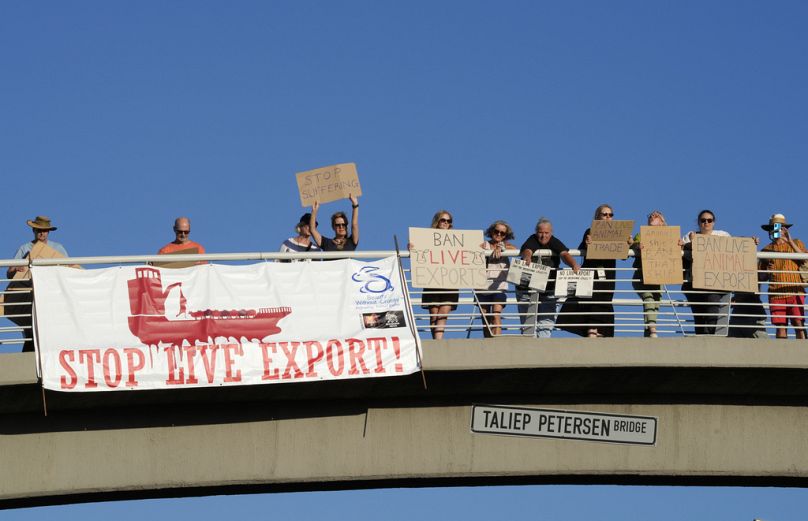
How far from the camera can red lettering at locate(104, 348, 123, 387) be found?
14250 mm

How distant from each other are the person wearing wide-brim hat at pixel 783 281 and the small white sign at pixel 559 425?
2003 mm

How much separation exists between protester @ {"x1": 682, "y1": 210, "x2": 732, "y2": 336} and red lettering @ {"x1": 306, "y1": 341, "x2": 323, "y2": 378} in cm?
440

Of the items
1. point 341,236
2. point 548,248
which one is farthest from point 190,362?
point 548,248

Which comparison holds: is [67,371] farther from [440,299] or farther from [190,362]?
[440,299]

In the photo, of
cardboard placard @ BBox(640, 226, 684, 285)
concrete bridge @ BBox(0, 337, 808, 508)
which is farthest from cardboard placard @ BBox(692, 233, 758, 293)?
concrete bridge @ BBox(0, 337, 808, 508)

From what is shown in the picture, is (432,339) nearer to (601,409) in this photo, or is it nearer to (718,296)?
(601,409)

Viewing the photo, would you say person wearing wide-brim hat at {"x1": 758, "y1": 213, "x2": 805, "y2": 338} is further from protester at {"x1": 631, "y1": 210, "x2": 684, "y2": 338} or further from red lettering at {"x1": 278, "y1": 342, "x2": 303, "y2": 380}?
red lettering at {"x1": 278, "y1": 342, "x2": 303, "y2": 380}

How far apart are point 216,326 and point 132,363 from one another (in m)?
1.00

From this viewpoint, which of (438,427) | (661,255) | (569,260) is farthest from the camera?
(661,255)

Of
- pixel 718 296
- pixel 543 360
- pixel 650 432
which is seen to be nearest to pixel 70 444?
pixel 543 360

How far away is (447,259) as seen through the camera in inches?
619

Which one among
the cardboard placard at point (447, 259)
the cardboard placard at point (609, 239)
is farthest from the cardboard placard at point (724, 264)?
the cardboard placard at point (447, 259)

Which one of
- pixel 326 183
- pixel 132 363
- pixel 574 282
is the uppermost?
pixel 326 183

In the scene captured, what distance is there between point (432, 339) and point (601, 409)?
2.18 metres
